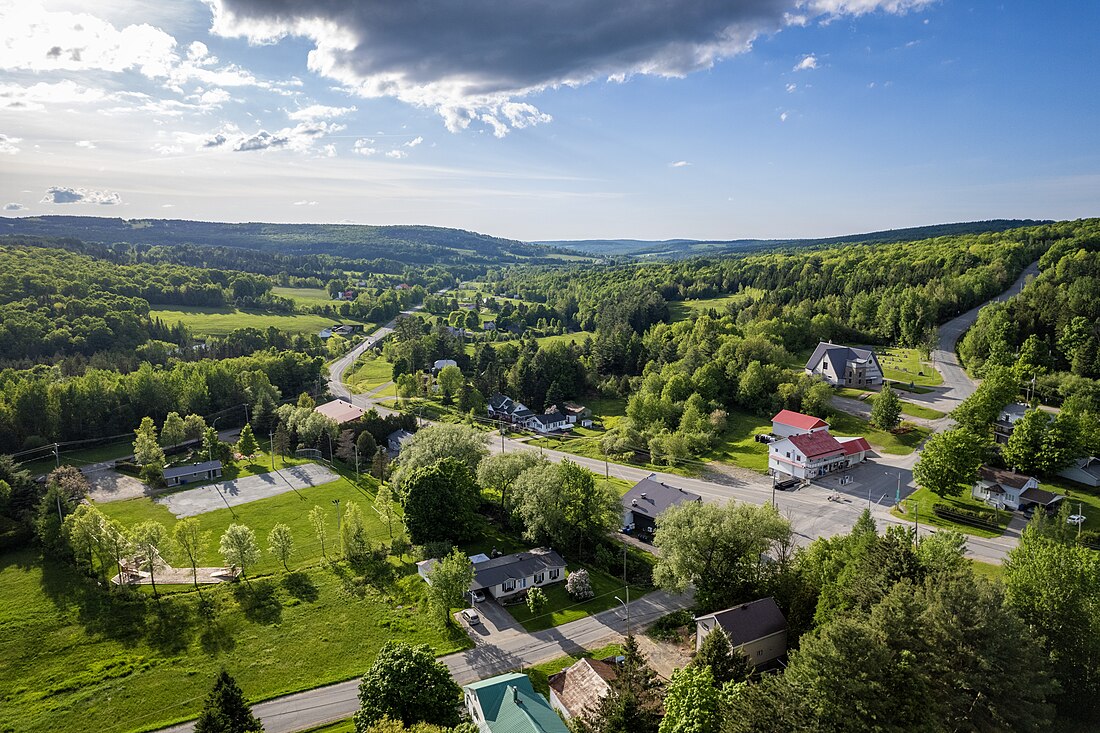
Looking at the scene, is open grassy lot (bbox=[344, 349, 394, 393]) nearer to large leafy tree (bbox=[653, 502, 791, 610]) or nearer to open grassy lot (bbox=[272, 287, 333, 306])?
open grassy lot (bbox=[272, 287, 333, 306])

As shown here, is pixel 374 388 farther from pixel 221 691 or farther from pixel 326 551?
pixel 221 691

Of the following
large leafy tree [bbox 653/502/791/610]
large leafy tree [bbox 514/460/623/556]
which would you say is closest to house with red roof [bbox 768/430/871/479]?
large leafy tree [bbox 514/460/623/556]

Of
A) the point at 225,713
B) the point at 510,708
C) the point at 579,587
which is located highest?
the point at 225,713

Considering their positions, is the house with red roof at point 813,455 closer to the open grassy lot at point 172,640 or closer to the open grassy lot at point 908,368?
the open grassy lot at point 908,368

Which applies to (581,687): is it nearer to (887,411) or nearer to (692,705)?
(692,705)

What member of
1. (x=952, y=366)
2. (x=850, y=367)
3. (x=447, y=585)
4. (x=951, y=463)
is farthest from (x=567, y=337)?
(x=447, y=585)

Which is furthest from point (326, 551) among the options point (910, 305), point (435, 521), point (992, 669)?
point (910, 305)
